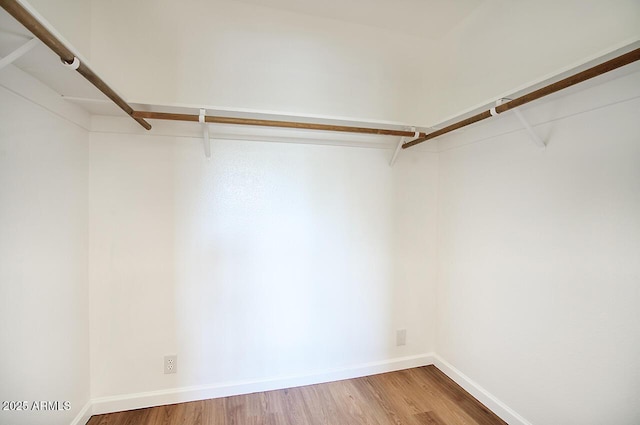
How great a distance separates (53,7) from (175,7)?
24.9 inches

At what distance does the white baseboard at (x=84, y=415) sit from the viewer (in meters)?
1.49

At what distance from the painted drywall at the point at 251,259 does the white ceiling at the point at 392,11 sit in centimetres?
95

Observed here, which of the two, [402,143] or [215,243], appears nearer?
[215,243]

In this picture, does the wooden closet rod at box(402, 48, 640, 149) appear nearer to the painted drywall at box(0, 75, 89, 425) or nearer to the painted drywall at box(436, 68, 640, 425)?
the painted drywall at box(436, 68, 640, 425)

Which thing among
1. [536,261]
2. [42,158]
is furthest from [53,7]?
[536,261]

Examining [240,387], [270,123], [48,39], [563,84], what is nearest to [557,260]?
[563,84]

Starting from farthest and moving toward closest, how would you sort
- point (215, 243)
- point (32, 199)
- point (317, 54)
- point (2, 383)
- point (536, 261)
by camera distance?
1. point (317, 54)
2. point (215, 243)
3. point (536, 261)
4. point (32, 199)
5. point (2, 383)

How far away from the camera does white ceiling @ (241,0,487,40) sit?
177 cm

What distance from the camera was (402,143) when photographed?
6.58 ft

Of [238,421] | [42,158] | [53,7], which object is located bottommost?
[238,421]

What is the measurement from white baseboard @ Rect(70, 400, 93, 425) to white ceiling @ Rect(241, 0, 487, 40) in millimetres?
2774

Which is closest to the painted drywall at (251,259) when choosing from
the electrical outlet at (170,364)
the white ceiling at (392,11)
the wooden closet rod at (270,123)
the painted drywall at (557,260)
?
the electrical outlet at (170,364)

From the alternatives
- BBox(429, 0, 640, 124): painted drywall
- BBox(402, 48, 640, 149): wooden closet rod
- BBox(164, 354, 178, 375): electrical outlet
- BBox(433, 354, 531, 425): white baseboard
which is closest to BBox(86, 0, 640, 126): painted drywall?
BBox(429, 0, 640, 124): painted drywall

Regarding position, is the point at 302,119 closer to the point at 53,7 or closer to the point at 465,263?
the point at 53,7
